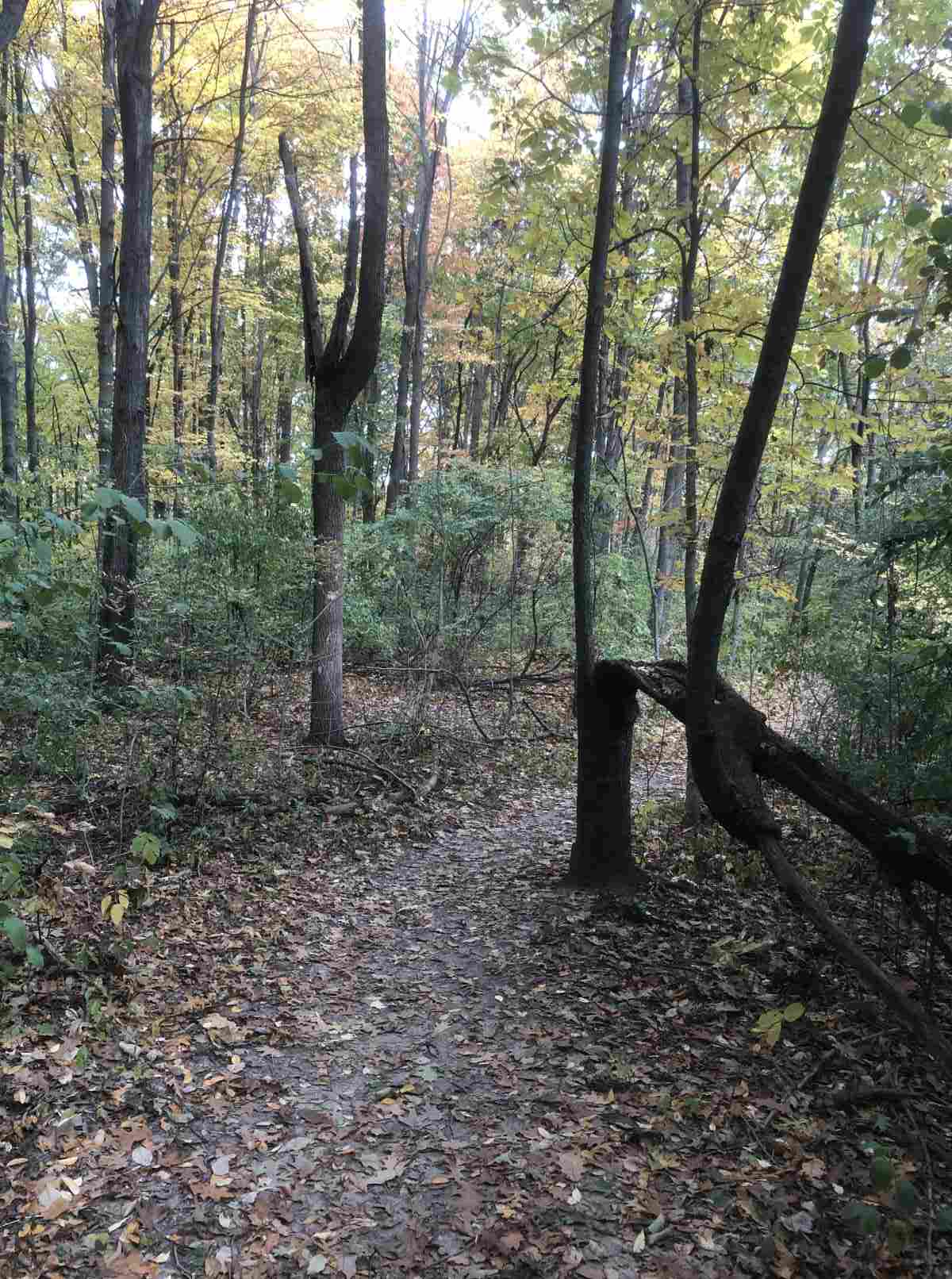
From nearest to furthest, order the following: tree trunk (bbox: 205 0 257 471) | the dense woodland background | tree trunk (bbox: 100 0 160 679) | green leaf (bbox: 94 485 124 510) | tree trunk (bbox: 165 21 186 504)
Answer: green leaf (bbox: 94 485 124 510)
the dense woodland background
tree trunk (bbox: 100 0 160 679)
tree trunk (bbox: 205 0 257 471)
tree trunk (bbox: 165 21 186 504)

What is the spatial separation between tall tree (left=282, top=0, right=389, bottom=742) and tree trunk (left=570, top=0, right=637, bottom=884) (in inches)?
85.3

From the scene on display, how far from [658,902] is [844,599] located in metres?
3.70

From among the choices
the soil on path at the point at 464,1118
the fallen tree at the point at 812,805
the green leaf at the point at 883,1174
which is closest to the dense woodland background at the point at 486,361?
the fallen tree at the point at 812,805

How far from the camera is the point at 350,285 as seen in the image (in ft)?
22.7

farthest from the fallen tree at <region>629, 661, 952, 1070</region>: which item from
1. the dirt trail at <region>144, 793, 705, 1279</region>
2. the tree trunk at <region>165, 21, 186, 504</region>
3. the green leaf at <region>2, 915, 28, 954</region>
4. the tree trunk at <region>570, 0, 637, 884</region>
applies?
the tree trunk at <region>165, 21, 186, 504</region>

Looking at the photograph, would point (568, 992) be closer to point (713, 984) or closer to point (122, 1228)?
point (713, 984)

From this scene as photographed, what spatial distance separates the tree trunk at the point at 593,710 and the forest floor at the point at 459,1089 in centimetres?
33

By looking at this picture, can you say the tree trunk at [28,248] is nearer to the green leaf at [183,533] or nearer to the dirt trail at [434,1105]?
the dirt trail at [434,1105]

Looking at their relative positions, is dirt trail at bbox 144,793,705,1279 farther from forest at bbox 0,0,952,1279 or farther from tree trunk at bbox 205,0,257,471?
tree trunk at bbox 205,0,257,471

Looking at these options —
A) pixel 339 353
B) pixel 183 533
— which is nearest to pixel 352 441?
pixel 183 533

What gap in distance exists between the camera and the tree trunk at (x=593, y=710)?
16.8 feet

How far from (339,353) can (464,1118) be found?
613cm

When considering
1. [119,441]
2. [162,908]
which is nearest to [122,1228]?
[162,908]

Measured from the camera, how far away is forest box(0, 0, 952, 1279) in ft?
9.45
